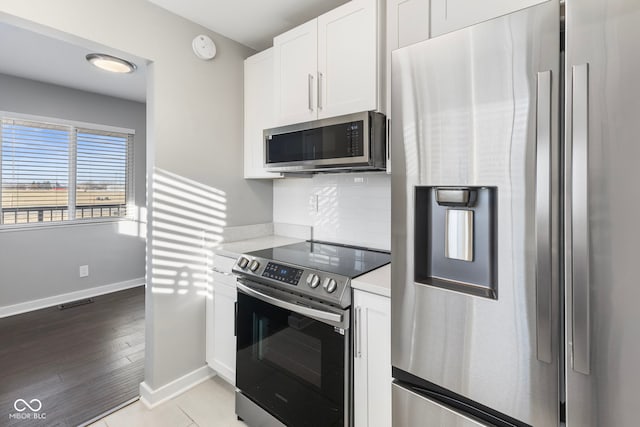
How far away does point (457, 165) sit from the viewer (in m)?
0.92

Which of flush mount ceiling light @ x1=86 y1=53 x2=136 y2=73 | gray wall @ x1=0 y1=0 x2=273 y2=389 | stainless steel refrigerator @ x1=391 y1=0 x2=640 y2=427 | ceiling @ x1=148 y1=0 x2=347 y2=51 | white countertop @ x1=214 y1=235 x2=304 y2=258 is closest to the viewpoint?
stainless steel refrigerator @ x1=391 y1=0 x2=640 y2=427

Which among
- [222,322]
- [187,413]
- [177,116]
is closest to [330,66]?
[177,116]

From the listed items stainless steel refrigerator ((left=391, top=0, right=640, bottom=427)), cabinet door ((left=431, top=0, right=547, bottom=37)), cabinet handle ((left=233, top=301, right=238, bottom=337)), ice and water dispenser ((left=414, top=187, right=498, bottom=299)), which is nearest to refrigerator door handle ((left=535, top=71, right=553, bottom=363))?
stainless steel refrigerator ((left=391, top=0, right=640, bottom=427))

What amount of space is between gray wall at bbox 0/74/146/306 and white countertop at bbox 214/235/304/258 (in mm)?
2648

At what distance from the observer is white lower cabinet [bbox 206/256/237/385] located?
1987mm

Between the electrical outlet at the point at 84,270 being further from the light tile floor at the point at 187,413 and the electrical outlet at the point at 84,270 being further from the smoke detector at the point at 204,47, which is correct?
the smoke detector at the point at 204,47

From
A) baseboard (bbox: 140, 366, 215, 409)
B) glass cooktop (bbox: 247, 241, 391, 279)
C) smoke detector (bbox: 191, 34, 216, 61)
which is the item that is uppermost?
smoke detector (bbox: 191, 34, 216, 61)

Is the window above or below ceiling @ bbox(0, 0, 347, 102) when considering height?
below

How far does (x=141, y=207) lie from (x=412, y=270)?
14.2 feet

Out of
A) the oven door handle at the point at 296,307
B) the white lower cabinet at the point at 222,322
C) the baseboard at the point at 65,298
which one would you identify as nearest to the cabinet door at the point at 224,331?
the white lower cabinet at the point at 222,322

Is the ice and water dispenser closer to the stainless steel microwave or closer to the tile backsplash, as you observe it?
the stainless steel microwave

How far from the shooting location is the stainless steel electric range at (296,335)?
1375 millimetres

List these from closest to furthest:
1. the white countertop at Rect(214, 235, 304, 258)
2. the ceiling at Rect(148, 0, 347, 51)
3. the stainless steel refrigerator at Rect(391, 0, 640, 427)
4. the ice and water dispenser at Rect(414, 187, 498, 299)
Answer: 1. the stainless steel refrigerator at Rect(391, 0, 640, 427)
2. the ice and water dispenser at Rect(414, 187, 498, 299)
3. the ceiling at Rect(148, 0, 347, 51)
4. the white countertop at Rect(214, 235, 304, 258)

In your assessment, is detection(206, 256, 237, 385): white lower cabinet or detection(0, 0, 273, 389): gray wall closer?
detection(0, 0, 273, 389): gray wall
